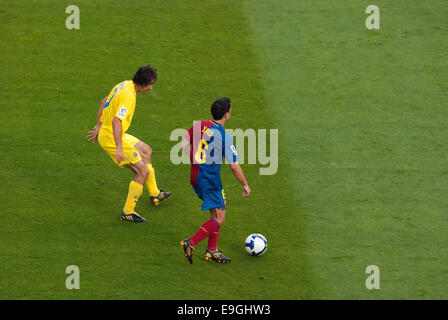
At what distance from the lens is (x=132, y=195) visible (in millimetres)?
9312

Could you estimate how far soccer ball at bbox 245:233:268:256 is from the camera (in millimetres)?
8664

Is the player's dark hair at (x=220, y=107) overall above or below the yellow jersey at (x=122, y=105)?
below

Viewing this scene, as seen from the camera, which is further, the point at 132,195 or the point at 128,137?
the point at 128,137

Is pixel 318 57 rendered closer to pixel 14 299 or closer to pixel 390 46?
pixel 390 46

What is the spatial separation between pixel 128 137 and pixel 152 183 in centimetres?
72

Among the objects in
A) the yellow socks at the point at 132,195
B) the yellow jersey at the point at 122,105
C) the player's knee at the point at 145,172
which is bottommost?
the yellow socks at the point at 132,195

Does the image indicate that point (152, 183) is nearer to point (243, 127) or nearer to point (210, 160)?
point (210, 160)

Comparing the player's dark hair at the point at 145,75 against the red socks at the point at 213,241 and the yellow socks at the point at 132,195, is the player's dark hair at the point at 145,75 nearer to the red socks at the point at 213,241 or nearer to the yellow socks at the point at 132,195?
the yellow socks at the point at 132,195

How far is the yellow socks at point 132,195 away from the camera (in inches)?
367

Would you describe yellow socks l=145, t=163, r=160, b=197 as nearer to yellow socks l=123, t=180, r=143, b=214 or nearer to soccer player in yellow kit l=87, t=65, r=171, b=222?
soccer player in yellow kit l=87, t=65, r=171, b=222

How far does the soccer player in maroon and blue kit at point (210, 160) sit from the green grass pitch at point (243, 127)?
427mm

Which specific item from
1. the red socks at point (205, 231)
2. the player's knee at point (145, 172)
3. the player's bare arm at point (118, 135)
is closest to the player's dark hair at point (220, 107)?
the red socks at point (205, 231)

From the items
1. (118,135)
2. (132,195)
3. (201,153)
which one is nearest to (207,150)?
(201,153)

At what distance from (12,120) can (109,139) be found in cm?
292
